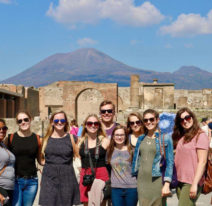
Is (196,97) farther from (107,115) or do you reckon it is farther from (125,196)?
(125,196)

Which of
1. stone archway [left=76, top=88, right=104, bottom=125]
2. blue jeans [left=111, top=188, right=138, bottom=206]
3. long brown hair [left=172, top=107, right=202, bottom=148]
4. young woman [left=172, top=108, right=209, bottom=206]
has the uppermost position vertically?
stone archway [left=76, top=88, right=104, bottom=125]

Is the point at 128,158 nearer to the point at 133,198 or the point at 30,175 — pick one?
the point at 133,198

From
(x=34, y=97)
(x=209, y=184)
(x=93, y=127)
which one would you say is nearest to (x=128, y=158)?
(x=93, y=127)

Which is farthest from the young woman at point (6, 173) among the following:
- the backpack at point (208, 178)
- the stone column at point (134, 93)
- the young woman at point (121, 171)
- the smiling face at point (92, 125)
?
the stone column at point (134, 93)

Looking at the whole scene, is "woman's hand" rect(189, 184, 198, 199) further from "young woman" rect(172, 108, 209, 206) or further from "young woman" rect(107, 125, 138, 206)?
"young woman" rect(107, 125, 138, 206)

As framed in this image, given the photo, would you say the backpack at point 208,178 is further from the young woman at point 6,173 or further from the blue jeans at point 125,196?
the young woman at point 6,173

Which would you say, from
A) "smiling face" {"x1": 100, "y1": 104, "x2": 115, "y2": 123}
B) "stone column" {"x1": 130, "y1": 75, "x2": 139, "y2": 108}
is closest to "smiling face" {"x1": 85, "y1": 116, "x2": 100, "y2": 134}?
"smiling face" {"x1": 100, "y1": 104, "x2": 115, "y2": 123}

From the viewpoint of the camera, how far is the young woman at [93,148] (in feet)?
14.3

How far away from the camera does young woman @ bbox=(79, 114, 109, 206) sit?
437 cm

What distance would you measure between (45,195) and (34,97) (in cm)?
2759

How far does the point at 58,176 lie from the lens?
4215 millimetres

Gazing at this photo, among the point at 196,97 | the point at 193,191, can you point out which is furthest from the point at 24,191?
the point at 196,97

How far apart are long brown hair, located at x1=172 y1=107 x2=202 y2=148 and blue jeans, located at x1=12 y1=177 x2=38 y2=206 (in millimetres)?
1827

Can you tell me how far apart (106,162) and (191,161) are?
1.07 metres
